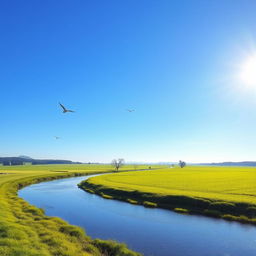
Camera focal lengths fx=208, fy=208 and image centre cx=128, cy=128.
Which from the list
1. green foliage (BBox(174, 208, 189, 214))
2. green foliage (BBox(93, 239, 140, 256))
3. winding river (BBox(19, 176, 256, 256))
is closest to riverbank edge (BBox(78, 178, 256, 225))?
green foliage (BBox(174, 208, 189, 214))

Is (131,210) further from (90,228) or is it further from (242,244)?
(242,244)

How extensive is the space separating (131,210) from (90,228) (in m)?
9.77

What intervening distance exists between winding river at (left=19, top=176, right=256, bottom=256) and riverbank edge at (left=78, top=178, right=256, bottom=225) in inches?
63.3

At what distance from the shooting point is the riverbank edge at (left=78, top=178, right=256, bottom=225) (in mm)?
26812

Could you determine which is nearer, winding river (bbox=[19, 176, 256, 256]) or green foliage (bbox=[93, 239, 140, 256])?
green foliage (bbox=[93, 239, 140, 256])

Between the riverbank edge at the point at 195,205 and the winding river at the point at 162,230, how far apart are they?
161 cm

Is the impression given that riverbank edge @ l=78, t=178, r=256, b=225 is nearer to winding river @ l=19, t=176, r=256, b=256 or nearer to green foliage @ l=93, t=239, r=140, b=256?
winding river @ l=19, t=176, r=256, b=256

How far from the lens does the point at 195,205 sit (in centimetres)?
3181

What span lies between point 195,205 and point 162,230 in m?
11.5

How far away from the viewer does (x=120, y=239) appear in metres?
19.9

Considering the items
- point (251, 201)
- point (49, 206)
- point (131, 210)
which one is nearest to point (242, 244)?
point (251, 201)

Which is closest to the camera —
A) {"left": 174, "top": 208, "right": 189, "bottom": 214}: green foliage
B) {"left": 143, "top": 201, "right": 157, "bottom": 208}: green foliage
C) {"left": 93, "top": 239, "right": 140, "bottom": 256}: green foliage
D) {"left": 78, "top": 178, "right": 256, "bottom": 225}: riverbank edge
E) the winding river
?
{"left": 93, "top": 239, "right": 140, "bottom": 256}: green foliage

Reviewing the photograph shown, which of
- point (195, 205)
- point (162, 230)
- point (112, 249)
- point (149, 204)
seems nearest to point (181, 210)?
point (195, 205)

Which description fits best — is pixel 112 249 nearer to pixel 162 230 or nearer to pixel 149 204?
pixel 162 230
